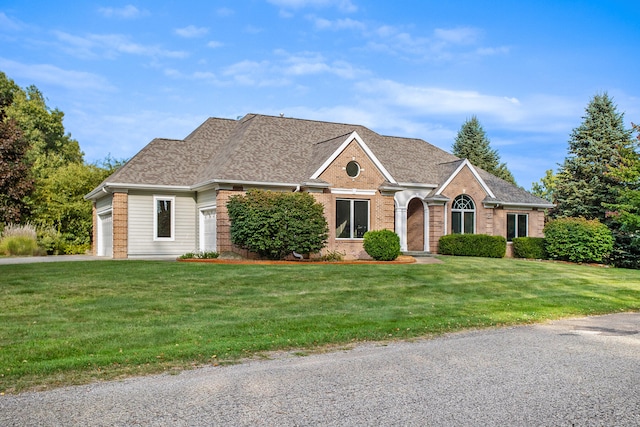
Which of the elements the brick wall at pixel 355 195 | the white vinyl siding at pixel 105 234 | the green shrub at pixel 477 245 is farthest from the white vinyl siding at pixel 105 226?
the green shrub at pixel 477 245

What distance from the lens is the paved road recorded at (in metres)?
5.27

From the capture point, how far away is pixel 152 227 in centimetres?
2498

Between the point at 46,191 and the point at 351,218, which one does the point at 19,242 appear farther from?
the point at 351,218

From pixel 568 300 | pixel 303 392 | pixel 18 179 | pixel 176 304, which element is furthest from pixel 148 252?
pixel 303 392

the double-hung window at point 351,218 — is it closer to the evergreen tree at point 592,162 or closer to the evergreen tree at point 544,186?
the evergreen tree at point 592,162

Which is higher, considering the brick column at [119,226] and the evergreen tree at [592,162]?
the evergreen tree at [592,162]

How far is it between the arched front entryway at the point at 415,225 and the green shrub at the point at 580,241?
242 inches

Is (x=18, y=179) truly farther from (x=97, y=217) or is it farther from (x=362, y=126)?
(x=362, y=126)

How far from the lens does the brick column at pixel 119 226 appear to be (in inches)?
953

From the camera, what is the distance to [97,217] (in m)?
29.5

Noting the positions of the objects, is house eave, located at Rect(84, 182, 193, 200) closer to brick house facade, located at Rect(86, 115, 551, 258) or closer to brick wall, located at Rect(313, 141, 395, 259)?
brick house facade, located at Rect(86, 115, 551, 258)

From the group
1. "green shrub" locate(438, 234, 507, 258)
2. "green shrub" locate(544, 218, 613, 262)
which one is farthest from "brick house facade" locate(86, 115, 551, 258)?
"green shrub" locate(544, 218, 613, 262)

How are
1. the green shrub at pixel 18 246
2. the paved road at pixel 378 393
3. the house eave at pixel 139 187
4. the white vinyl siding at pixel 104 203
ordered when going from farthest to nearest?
the green shrub at pixel 18 246, the white vinyl siding at pixel 104 203, the house eave at pixel 139 187, the paved road at pixel 378 393

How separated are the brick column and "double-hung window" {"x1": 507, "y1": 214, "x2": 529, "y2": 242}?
19420 millimetres
